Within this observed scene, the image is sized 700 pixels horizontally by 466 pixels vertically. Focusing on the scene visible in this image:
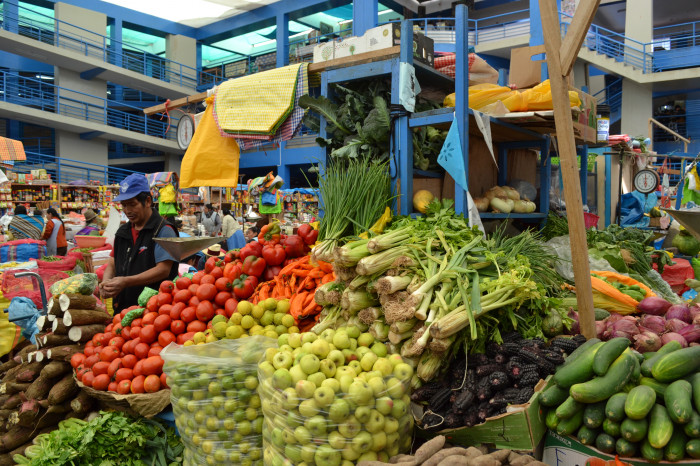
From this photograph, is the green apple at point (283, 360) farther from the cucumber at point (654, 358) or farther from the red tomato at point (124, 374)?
the cucumber at point (654, 358)

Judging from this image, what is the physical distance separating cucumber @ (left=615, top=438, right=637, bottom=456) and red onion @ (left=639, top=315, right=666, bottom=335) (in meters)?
1.27

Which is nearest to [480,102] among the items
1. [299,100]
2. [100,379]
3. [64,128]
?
[299,100]

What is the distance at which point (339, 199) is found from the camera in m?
3.47

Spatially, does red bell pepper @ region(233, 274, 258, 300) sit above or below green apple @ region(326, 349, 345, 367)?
above

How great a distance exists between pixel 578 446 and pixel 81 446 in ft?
9.01

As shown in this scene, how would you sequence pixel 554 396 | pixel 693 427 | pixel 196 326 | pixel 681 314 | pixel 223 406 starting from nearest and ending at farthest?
1. pixel 693 427
2. pixel 554 396
3. pixel 223 406
4. pixel 681 314
5. pixel 196 326

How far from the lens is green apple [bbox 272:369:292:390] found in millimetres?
2168

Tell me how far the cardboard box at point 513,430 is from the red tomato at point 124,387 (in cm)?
202

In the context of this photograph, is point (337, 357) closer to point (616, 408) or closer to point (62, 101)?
point (616, 408)

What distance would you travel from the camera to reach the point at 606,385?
6.68 ft

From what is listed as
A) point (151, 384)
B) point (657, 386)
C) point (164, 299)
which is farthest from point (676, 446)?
point (164, 299)

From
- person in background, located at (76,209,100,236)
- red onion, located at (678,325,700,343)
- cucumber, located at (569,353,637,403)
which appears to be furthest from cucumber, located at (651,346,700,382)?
person in background, located at (76,209,100,236)

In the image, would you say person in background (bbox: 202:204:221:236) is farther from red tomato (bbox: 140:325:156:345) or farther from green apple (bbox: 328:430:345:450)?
green apple (bbox: 328:430:345:450)

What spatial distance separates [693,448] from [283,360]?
1713mm
